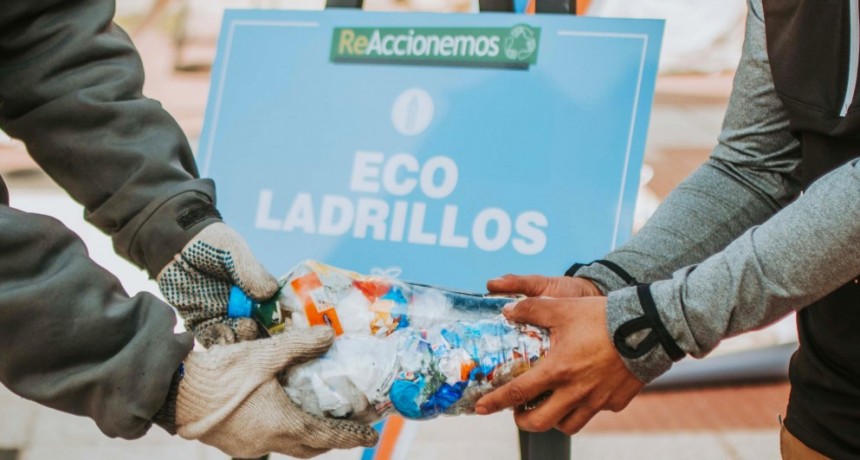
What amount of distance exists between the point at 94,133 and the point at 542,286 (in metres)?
0.78

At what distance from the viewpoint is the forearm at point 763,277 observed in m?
1.18

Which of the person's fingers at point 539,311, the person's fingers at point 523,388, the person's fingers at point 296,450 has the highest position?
the person's fingers at point 539,311

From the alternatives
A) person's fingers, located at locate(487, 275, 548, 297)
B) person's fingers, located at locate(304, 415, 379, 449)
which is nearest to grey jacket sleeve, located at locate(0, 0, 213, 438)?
person's fingers, located at locate(304, 415, 379, 449)

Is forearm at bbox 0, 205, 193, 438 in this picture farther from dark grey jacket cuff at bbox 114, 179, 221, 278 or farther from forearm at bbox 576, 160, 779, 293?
forearm at bbox 576, 160, 779, 293

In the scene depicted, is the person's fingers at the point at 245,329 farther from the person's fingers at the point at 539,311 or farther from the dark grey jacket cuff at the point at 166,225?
the person's fingers at the point at 539,311

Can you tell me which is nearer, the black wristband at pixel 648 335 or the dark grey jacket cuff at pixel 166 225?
the black wristband at pixel 648 335

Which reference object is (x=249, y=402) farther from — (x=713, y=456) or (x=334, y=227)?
(x=713, y=456)

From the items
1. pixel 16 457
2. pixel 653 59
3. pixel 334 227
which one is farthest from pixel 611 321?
pixel 16 457

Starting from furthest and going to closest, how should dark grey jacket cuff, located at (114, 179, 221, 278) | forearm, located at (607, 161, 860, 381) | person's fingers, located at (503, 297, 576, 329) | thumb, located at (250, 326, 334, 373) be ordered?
1. dark grey jacket cuff, located at (114, 179, 221, 278)
2. person's fingers, located at (503, 297, 576, 329)
3. thumb, located at (250, 326, 334, 373)
4. forearm, located at (607, 161, 860, 381)

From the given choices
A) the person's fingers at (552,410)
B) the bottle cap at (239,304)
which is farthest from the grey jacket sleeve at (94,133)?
the person's fingers at (552,410)

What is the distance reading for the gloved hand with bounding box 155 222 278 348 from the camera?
145 cm

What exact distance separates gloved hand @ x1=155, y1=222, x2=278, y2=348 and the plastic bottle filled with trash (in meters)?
0.03

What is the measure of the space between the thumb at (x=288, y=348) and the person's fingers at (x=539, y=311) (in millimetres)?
291

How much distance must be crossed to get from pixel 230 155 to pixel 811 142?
1.25 m
